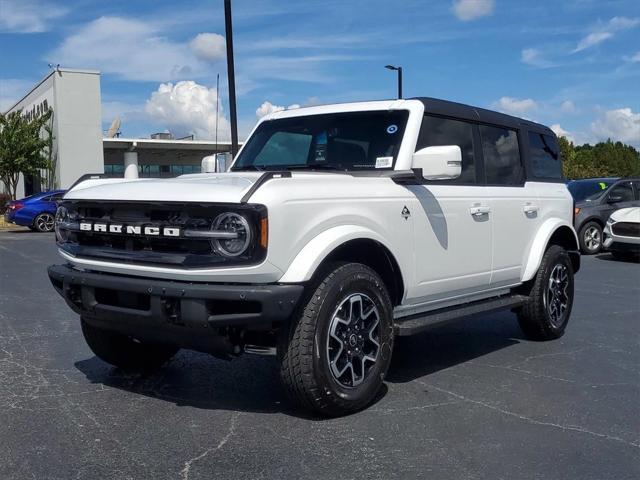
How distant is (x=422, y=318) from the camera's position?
16.2 feet

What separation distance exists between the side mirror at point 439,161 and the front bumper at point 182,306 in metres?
1.31

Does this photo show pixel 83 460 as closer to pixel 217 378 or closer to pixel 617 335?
pixel 217 378

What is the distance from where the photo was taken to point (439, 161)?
455cm

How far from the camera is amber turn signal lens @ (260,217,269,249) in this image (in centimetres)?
374

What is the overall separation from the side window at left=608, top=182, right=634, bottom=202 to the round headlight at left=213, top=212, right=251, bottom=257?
13353mm

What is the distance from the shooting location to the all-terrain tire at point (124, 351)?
196 inches

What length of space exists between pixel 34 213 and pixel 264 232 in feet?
67.7

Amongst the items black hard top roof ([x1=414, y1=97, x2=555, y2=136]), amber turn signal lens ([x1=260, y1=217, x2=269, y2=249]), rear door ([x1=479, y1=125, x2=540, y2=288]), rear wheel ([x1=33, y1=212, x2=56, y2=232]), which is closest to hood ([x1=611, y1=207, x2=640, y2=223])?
black hard top roof ([x1=414, y1=97, x2=555, y2=136])

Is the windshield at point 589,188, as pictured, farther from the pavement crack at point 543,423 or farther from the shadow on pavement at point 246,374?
the pavement crack at point 543,423

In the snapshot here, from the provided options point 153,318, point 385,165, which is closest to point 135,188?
point 153,318

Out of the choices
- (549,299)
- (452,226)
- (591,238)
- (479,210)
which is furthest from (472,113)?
(591,238)

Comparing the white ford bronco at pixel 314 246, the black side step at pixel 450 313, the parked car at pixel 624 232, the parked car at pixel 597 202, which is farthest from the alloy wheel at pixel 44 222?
the black side step at pixel 450 313

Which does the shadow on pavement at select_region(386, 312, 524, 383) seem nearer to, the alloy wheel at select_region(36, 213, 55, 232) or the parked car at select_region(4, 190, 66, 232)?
the parked car at select_region(4, 190, 66, 232)

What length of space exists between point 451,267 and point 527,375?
3.31ft
